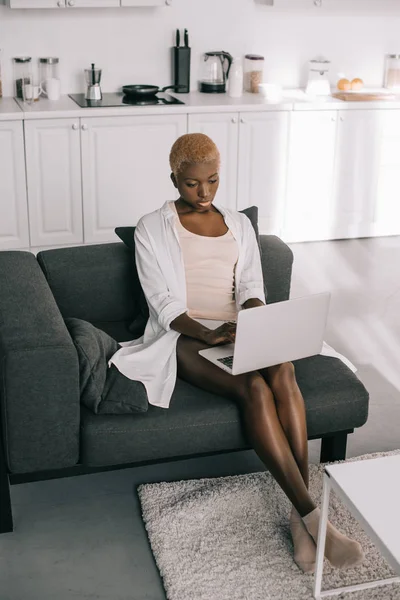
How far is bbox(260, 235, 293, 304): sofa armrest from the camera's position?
3219 mm

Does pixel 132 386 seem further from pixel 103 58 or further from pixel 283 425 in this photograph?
pixel 103 58

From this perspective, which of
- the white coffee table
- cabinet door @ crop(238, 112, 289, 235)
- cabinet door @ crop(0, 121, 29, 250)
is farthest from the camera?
cabinet door @ crop(238, 112, 289, 235)

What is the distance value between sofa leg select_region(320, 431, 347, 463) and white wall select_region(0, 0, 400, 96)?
3.06 m

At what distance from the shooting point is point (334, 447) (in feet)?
9.52

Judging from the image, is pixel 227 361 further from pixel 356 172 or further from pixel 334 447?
pixel 356 172

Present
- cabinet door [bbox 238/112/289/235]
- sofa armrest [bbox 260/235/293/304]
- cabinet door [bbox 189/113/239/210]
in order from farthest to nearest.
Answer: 1. cabinet door [bbox 238/112/289/235]
2. cabinet door [bbox 189/113/239/210]
3. sofa armrest [bbox 260/235/293/304]

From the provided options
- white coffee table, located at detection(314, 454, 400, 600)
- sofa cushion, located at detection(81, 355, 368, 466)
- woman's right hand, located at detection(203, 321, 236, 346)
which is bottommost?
sofa cushion, located at detection(81, 355, 368, 466)

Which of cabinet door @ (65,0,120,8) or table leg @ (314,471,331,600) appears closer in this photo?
table leg @ (314,471,331,600)

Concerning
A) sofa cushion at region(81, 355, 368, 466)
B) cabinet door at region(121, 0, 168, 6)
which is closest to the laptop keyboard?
sofa cushion at region(81, 355, 368, 466)

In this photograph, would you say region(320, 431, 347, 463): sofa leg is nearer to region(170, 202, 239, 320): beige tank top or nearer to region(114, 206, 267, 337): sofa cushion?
region(170, 202, 239, 320): beige tank top

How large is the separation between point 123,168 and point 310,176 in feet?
3.79

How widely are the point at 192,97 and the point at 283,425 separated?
305 centimetres

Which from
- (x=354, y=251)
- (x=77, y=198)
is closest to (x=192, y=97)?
(x=77, y=198)

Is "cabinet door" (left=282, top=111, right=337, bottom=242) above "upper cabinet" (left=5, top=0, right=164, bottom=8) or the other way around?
the other way around
